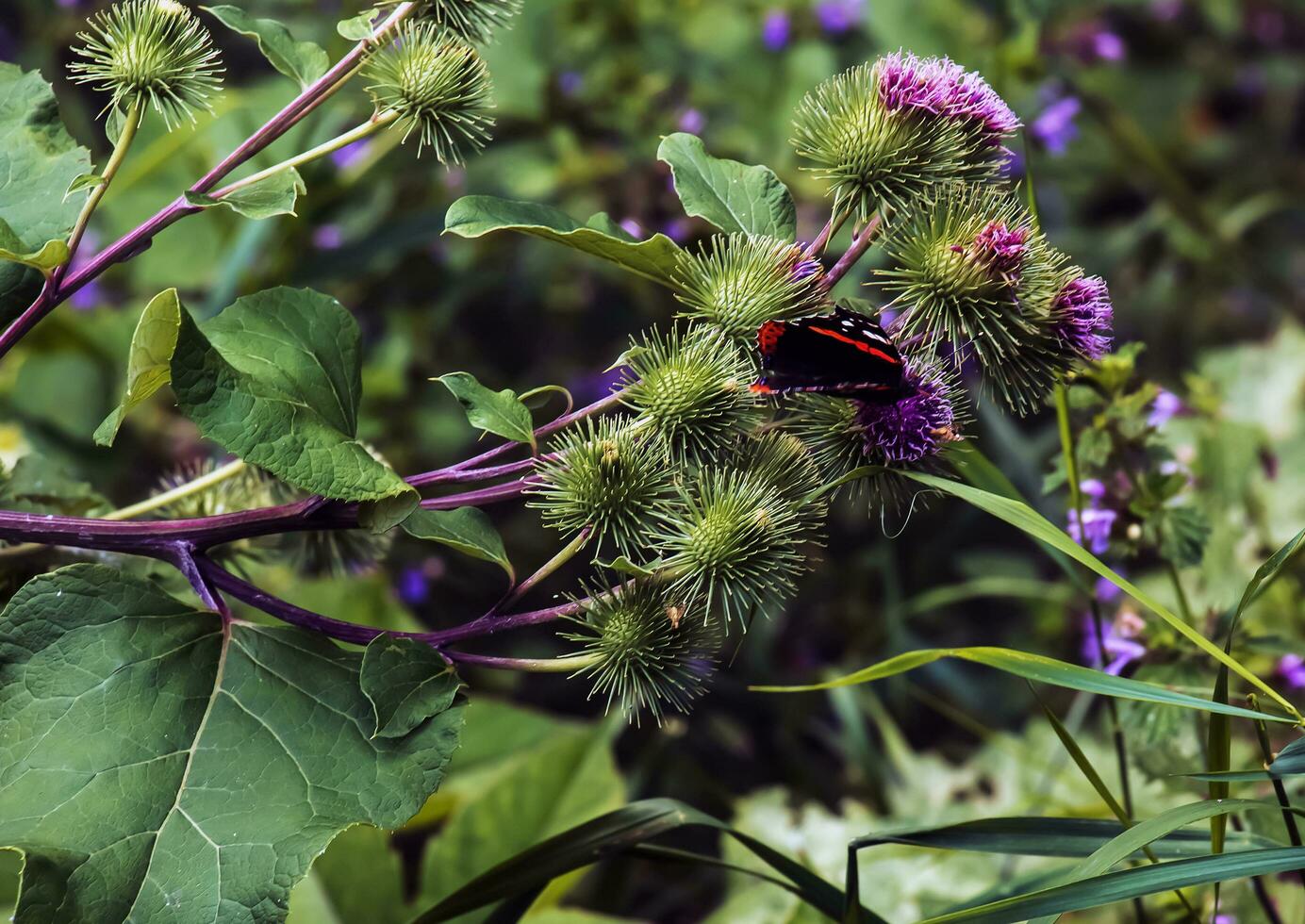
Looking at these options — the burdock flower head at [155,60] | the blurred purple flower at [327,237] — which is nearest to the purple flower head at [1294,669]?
the burdock flower head at [155,60]

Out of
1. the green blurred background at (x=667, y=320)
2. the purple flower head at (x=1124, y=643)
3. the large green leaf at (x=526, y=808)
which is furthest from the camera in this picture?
the green blurred background at (x=667, y=320)

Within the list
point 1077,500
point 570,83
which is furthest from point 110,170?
point 570,83

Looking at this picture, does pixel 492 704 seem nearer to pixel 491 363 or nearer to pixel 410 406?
pixel 410 406

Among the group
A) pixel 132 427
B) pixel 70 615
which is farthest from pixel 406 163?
pixel 70 615

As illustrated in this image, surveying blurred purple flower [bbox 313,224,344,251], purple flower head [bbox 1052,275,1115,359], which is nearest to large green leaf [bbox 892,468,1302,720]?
purple flower head [bbox 1052,275,1115,359]

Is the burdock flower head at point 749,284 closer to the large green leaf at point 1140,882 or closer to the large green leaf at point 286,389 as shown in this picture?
the large green leaf at point 286,389

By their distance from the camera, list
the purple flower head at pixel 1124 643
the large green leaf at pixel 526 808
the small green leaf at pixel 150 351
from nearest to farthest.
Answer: the small green leaf at pixel 150 351
the purple flower head at pixel 1124 643
the large green leaf at pixel 526 808
